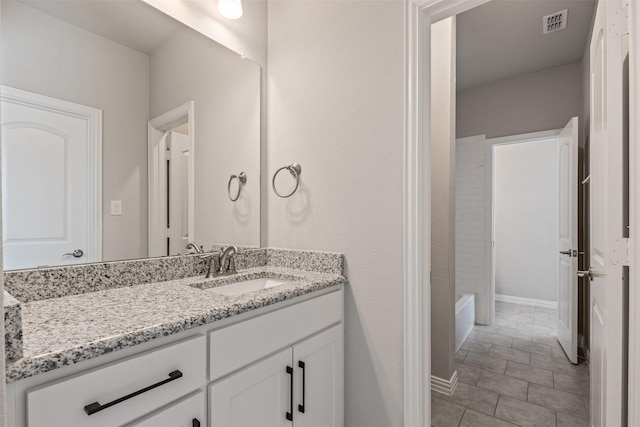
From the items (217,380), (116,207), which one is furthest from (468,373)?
(116,207)

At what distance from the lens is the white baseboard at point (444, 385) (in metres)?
2.20

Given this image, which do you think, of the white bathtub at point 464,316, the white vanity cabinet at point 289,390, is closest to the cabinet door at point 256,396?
the white vanity cabinet at point 289,390

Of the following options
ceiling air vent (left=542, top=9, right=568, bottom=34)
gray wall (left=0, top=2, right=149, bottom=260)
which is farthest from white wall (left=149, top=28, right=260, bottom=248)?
ceiling air vent (left=542, top=9, right=568, bottom=34)

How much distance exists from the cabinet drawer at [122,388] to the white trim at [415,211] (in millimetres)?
870

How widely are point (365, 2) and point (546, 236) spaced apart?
4286 mm

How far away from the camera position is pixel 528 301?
451 centimetres

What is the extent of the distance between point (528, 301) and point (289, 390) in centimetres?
447

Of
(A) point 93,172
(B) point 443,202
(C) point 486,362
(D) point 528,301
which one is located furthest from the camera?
(D) point 528,301

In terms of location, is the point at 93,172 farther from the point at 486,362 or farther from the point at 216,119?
the point at 486,362

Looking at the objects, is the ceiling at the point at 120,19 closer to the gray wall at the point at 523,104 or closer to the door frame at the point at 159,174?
the door frame at the point at 159,174

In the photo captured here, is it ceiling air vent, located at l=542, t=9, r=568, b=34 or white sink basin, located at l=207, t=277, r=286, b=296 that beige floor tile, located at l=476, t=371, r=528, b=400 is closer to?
white sink basin, located at l=207, t=277, r=286, b=296

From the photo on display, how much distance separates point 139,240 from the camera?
A: 1.38m

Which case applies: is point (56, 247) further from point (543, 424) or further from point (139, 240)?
point (543, 424)

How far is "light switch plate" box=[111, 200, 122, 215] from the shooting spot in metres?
1.31
